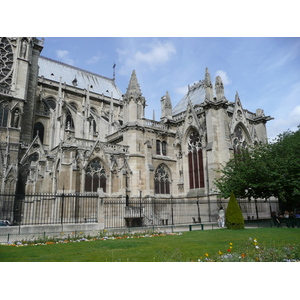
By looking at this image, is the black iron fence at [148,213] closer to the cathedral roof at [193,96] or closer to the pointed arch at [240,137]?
the pointed arch at [240,137]

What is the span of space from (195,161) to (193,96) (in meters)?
11.2

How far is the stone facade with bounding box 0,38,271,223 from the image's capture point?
2427cm

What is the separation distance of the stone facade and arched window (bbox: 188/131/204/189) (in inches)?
3.9

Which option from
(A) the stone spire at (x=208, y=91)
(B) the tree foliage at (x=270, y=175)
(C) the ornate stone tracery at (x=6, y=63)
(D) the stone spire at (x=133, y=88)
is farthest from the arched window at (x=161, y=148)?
(C) the ornate stone tracery at (x=6, y=63)

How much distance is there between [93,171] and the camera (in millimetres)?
23734

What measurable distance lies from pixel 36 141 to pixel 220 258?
87.8ft

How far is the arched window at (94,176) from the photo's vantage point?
2328 centimetres

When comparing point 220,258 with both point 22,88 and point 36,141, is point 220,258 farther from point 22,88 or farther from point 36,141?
point 22,88

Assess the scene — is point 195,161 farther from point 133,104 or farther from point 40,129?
point 40,129

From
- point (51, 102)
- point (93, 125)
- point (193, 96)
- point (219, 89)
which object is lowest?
point (219, 89)

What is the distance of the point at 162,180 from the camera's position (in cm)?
2802

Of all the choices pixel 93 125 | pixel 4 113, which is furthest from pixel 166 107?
pixel 4 113

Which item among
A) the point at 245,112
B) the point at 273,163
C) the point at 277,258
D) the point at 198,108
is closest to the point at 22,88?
the point at 198,108

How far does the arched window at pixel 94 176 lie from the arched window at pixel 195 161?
29.9 ft
